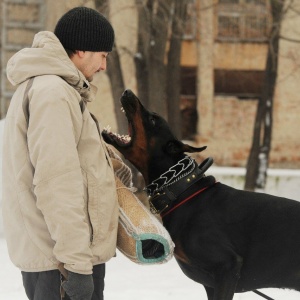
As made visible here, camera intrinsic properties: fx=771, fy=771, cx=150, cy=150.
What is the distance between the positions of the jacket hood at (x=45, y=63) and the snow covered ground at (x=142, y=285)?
3299 millimetres

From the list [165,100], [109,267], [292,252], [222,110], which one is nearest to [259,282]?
[292,252]

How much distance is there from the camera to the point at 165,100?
428 inches

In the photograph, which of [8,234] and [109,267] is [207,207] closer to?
[8,234]

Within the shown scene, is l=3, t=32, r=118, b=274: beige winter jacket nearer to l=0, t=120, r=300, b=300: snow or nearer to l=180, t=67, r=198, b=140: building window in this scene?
l=0, t=120, r=300, b=300: snow

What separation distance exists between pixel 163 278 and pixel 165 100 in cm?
415

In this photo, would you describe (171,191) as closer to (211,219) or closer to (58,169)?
(211,219)

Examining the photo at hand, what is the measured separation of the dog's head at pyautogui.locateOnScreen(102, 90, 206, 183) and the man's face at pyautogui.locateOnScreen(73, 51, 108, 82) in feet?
2.17

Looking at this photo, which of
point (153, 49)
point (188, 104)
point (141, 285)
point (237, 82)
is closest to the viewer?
point (141, 285)

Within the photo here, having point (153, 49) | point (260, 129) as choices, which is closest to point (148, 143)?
point (153, 49)

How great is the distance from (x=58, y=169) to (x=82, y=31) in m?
0.69

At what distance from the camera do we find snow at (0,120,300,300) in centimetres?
632

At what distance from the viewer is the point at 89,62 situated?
3.51 meters

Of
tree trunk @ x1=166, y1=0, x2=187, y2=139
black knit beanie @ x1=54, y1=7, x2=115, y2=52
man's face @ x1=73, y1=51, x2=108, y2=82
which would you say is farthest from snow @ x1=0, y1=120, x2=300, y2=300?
tree trunk @ x1=166, y1=0, x2=187, y2=139

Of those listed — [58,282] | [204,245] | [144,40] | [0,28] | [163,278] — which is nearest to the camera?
[58,282]
